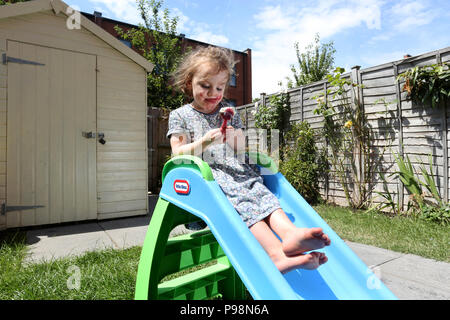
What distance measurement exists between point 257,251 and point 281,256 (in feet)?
0.48

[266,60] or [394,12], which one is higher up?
[394,12]

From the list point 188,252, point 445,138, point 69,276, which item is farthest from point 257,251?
point 445,138

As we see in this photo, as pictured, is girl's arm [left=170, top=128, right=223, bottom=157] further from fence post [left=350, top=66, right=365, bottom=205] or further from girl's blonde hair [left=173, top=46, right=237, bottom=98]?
fence post [left=350, top=66, right=365, bottom=205]

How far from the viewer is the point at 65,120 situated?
10.7ft

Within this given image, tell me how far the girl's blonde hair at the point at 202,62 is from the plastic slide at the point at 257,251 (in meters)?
0.52

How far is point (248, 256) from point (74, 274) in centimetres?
147

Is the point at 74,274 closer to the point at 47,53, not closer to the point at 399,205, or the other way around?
the point at 47,53

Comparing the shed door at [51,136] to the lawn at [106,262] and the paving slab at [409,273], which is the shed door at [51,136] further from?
the paving slab at [409,273]

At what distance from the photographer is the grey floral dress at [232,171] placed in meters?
1.15

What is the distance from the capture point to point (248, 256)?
2.97ft

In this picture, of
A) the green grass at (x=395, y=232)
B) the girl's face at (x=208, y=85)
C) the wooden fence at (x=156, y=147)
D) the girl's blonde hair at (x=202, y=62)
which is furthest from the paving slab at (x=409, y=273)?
the wooden fence at (x=156, y=147)

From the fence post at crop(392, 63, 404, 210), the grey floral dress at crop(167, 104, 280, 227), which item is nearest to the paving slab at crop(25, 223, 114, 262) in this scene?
the grey floral dress at crop(167, 104, 280, 227)

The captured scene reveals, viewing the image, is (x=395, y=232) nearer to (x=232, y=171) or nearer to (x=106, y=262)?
(x=232, y=171)
